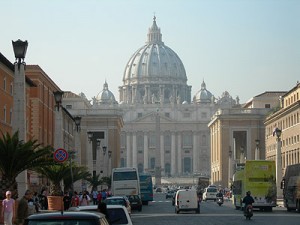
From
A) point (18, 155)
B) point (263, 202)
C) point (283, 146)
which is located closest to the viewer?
point (18, 155)

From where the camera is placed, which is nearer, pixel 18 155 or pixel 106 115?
pixel 18 155

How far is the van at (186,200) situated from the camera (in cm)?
5553

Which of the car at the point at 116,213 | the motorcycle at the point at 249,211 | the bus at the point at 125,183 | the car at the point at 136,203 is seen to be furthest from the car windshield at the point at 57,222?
the bus at the point at 125,183

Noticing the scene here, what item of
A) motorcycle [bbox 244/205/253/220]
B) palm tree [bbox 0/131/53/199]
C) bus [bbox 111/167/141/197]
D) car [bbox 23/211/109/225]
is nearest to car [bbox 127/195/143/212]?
bus [bbox 111/167/141/197]

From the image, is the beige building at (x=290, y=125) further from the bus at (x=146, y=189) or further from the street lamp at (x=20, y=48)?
the street lamp at (x=20, y=48)

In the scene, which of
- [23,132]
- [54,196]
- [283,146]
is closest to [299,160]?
[283,146]

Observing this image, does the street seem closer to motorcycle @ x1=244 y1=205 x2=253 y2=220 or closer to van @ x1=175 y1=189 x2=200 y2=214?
motorcycle @ x1=244 y1=205 x2=253 y2=220

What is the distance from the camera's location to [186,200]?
55938 millimetres

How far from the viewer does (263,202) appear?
187ft

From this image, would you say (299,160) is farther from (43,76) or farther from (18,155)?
(18,155)

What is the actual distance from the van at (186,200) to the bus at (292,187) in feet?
18.1

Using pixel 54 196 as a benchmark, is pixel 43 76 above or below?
above

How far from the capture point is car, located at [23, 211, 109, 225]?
50.0ft

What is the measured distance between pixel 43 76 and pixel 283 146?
39839 mm
